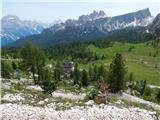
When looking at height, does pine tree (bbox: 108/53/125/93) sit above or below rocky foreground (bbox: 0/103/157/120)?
below

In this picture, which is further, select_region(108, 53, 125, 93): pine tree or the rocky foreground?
select_region(108, 53, 125, 93): pine tree

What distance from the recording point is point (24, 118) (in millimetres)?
27875

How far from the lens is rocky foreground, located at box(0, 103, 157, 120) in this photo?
28.4 metres

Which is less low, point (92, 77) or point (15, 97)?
point (15, 97)

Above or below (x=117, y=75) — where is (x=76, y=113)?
above

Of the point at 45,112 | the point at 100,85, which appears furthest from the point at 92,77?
the point at 45,112

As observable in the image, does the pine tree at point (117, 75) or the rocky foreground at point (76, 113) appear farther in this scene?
the pine tree at point (117, 75)

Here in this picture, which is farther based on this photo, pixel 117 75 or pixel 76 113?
pixel 117 75

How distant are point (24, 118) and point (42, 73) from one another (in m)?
77.1

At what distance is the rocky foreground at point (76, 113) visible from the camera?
93.1ft

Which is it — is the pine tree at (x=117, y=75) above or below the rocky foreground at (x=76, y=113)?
below

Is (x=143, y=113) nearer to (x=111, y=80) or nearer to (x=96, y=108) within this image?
(x=96, y=108)

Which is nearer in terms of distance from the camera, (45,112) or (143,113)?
(45,112)

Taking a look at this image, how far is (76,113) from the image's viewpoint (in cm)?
2983
